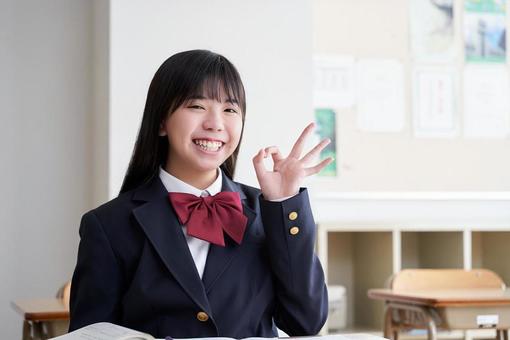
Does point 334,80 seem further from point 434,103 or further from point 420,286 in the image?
point 420,286

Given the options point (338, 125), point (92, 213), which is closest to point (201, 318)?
point (92, 213)

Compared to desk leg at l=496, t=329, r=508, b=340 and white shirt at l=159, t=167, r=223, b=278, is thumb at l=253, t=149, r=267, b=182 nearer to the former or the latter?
white shirt at l=159, t=167, r=223, b=278

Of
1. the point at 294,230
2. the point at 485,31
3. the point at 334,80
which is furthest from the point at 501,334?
the point at 294,230

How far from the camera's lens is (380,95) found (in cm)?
532

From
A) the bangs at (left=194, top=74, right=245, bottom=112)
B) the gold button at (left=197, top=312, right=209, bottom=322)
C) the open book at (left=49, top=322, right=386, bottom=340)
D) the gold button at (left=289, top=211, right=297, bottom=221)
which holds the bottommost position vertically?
the gold button at (left=197, top=312, right=209, bottom=322)

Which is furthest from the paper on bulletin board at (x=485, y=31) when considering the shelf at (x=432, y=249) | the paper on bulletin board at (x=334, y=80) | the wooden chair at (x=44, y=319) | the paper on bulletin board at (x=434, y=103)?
the wooden chair at (x=44, y=319)

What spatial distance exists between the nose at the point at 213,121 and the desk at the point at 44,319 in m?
1.61

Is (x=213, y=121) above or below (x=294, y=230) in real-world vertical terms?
above

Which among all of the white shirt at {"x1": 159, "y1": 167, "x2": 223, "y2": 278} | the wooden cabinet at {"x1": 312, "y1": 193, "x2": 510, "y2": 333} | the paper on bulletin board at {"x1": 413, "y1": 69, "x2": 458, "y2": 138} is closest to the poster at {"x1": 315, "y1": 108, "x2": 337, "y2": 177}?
the wooden cabinet at {"x1": 312, "y1": 193, "x2": 510, "y2": 333}

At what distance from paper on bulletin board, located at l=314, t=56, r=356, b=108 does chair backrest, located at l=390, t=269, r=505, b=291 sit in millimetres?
1554

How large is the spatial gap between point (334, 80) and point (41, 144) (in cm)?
185

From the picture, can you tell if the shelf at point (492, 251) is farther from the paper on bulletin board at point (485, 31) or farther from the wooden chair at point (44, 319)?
the wooden chair at point (44, 319)

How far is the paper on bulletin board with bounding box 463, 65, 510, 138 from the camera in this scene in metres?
5.52

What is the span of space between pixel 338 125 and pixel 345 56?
1.42ft
